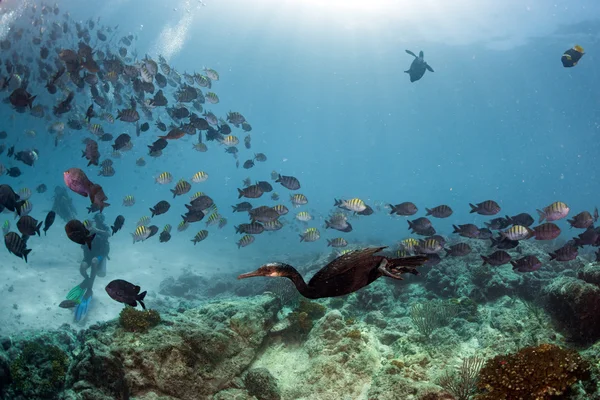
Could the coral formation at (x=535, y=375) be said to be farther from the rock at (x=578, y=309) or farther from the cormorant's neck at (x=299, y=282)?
the cormorant's neck at (x=299, y=282)

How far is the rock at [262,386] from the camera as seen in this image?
16.6 feet

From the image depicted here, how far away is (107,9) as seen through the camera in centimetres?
3947

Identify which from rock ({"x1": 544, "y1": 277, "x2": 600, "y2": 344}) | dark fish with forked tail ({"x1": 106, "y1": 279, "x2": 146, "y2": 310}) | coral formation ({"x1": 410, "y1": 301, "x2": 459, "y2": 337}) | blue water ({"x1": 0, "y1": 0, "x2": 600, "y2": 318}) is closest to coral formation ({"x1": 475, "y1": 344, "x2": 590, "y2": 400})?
rock ({"x1": 544, "y1": 277, "x2": 600, "y2": 344})

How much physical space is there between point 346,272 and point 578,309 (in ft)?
18.9

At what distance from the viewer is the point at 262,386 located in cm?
507

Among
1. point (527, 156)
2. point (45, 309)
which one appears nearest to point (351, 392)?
point (45, 309)

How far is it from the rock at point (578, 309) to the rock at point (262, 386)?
5.11m

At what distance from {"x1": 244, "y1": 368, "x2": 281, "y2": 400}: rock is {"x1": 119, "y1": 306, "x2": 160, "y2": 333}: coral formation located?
1.91 metres

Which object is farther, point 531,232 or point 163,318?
point 531,232

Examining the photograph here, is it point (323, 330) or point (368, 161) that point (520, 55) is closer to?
point (323, 330)

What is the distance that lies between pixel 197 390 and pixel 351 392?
2437mm

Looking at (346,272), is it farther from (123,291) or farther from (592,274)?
(592,274)

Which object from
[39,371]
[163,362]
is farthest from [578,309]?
[39,371]

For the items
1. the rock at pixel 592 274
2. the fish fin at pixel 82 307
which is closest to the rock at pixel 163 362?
the rock at pixel 592 274
